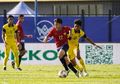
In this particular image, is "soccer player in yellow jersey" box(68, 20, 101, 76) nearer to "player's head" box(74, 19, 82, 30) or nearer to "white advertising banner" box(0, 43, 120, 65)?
"player's head" box(74, 19, 82, 30)

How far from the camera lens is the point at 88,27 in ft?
107

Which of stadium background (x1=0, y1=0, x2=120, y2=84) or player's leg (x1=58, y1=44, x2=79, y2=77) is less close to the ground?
player's leg (x1=58, y1=44, x2=79, y2=77)

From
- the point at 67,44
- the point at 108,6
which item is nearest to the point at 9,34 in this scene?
the point at 67,44

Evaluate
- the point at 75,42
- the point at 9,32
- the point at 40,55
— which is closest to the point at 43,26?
the point at 40,55

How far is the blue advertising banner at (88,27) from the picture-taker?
106 feet

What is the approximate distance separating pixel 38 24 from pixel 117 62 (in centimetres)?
555

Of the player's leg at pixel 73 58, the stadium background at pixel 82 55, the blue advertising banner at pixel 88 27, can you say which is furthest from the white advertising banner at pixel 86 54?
the player's leg at pixel 73 58

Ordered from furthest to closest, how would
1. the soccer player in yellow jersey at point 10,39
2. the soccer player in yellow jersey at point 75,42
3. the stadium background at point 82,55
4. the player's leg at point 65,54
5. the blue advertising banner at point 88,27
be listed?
the blue advertising banner at point 88,27 → the soccer player in yellow jersey at point 10,39 → the soccer player in yellow jersey at point 75,42 → the player's leg at point 65,54 → the stadium background at point 82,55

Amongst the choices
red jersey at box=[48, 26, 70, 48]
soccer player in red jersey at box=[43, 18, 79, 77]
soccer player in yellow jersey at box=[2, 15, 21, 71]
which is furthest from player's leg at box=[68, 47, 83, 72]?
soccer player in yellow jersey at box=[2, 15, 21, 71]

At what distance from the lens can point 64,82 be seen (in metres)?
18.6

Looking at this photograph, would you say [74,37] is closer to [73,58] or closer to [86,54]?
[73,58]

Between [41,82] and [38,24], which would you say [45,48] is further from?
[41,82]

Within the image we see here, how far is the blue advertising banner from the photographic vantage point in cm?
3231

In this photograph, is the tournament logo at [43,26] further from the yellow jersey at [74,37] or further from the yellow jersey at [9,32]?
the yellow jersey at [74,37]
